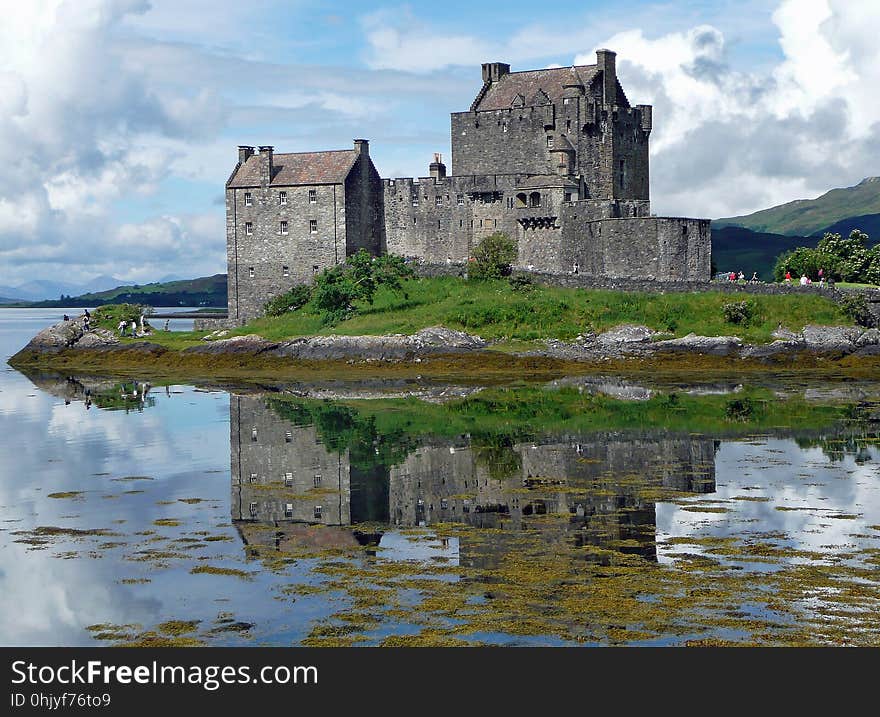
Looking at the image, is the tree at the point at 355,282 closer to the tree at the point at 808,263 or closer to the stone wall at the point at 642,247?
the stone wall at the point at 642,247

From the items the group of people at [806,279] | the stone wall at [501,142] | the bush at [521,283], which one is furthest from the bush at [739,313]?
the stone wall at [501,142]

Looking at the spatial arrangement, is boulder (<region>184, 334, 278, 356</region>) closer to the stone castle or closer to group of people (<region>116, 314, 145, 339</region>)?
group of people (<region>116, 314, 145, 339</region>)

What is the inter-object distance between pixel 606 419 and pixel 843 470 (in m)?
10.9

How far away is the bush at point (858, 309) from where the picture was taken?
192ft

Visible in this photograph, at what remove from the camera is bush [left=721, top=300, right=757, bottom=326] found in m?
59.2

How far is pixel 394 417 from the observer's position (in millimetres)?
41562

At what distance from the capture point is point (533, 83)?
2876 inches

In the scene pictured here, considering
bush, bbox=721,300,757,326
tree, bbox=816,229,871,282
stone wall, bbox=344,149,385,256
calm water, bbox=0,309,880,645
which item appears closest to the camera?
calm water, bbox=0,309,880,645

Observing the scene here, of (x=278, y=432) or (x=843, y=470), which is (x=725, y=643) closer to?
(x=843, y=470)

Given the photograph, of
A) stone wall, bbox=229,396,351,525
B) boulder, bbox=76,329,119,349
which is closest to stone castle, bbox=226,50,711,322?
boulder, bbox=76,329,119,349

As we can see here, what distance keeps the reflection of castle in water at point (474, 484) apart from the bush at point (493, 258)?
30.4 metres

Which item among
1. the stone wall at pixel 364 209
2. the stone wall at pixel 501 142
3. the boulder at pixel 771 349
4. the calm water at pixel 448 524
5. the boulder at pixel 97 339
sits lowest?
the calm water at pixel 448 524

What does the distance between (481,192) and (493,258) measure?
5.85m

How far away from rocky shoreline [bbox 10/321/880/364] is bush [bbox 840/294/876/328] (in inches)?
36.2
